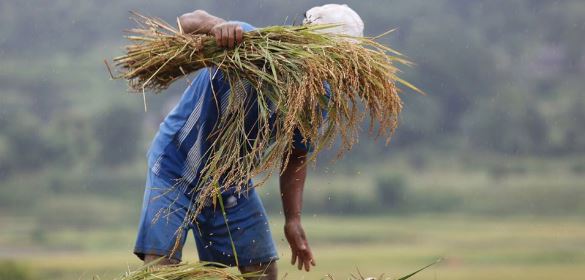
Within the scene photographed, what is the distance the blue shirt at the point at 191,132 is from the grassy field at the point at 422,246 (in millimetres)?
14564

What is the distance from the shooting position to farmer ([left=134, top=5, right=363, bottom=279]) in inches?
205

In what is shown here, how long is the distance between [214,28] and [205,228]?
1007 mm

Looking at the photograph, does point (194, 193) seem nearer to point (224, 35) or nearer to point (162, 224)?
point (162, 224)

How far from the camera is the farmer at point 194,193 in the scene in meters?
5.21

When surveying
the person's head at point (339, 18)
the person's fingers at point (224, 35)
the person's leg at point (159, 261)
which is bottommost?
the person's leg at point (159, 261)

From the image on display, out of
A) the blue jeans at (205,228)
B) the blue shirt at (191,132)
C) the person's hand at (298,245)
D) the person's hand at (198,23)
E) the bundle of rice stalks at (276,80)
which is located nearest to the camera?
the bundle of rice stalks at (276,80)

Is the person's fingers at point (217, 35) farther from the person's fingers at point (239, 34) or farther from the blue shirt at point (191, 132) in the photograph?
the blue shirt at point (191, 132)

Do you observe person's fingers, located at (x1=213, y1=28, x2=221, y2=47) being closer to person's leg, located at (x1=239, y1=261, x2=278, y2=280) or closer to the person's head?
the person's head

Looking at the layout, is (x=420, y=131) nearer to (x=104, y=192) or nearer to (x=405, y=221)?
(x=405, y=221)

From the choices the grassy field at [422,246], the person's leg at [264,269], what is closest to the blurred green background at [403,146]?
the grassy field at [422,246]

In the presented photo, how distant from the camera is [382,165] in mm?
23938

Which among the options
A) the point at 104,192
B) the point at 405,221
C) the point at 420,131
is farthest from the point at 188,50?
the point at 405,221

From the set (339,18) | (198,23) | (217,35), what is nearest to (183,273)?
(217,35)

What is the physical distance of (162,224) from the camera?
530 cm
